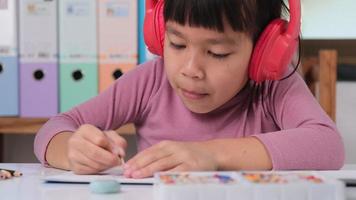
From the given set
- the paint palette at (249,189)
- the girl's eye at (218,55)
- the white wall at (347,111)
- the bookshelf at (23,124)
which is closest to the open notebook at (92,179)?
the paint palette at (249,189)

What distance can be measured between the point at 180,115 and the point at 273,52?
0.73 ft

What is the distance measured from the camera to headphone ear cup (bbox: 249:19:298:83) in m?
0.77

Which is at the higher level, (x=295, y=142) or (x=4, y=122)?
(x=295, y=142)

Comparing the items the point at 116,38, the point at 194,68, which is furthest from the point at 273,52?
the point at 116,38

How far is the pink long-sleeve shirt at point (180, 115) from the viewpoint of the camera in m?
0.81

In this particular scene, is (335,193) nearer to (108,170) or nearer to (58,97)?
(108,170)

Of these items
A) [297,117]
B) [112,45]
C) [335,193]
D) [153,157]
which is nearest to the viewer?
[335,193]

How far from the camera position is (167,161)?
62 cm

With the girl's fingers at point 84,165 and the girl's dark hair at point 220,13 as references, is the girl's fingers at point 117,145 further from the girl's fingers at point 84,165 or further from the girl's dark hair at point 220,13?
the girl's dark hair at point 220,13

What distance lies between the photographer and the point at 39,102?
4.42ft

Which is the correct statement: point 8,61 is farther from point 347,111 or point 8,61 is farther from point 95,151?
point 347,111

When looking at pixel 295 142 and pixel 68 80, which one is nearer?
pixel 295 142

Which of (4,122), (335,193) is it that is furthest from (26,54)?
(335,193)

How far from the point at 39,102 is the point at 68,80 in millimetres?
92
